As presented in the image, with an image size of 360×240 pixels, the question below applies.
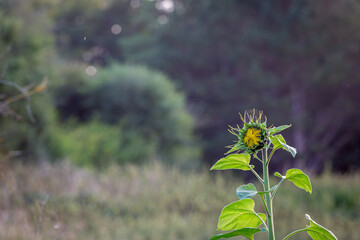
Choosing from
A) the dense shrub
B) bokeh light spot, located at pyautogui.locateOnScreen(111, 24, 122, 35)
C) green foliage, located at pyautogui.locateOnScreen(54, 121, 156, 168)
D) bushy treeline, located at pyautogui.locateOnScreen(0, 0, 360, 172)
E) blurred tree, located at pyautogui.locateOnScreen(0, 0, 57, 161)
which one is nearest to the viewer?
blurred tree, located at pyautogui.locateOnScreen(0, 0, 57, 161)

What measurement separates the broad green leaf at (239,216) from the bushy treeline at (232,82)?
30.7 feet

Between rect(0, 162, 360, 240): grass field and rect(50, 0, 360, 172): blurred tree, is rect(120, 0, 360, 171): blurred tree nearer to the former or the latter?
rect(50, 0, 360, 172): blurred tree

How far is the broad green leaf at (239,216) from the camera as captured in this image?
684 millimetres

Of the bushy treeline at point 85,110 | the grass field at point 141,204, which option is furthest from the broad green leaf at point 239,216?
the bushy treeline at point 85,110

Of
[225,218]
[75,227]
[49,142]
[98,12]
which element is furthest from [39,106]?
[98,12]

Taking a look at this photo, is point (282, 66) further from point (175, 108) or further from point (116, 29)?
point (116, 29)

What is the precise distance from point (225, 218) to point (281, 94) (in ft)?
46.0

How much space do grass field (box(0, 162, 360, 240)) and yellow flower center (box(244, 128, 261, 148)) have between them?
3.40 m

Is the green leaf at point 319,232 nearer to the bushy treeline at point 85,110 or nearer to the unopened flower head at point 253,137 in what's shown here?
the unopened flower head at point 253,137

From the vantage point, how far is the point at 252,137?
655 millimetres

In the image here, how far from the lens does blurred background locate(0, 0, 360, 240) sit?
638 centimetres

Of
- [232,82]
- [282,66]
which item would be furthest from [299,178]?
[282,66]

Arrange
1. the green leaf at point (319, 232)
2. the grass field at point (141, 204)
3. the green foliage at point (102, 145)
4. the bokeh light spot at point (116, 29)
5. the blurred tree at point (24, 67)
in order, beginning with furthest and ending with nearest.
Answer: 1. the bokeh light spot at point (116, 29)
2. the green foliage at point (102, 145)
3. the blurred tree at point (24, 67)
4. the grass field at point (141, 204)
5. the green leaf at point (319, 232)

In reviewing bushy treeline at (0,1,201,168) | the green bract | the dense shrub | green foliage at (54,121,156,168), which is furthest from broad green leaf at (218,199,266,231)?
the dense shrub
